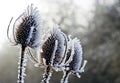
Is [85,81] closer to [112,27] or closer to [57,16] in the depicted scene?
[112,27]

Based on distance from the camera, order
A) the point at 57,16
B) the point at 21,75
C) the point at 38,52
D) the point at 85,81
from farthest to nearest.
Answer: the point at 57,16 < the point at 85,81 < the point at 38,52 < the point at 21,75

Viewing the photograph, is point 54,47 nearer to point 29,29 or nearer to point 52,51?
point 52,51

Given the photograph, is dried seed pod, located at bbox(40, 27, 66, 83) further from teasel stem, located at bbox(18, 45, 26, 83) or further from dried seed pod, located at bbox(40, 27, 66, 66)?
teasel stem, located at bbox(18, 45, 26, 83)

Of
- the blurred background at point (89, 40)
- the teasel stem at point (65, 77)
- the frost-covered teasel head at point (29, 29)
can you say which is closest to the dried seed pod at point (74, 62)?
the teasel stem at point (65, 77)

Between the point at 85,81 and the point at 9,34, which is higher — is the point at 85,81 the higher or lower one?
the lower one

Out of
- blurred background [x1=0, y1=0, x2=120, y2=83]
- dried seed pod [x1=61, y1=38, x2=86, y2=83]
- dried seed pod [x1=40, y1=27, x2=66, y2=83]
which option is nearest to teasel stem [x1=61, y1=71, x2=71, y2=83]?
dried seed pod [x1=61, y1=38, x2=86, y2=83]

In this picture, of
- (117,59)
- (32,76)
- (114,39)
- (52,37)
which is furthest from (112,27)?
(52,37)

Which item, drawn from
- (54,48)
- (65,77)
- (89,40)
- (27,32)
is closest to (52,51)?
(54,48)

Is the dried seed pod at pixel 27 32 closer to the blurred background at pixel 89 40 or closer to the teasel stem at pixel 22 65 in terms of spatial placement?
the teasel stem at pixel 22 65
